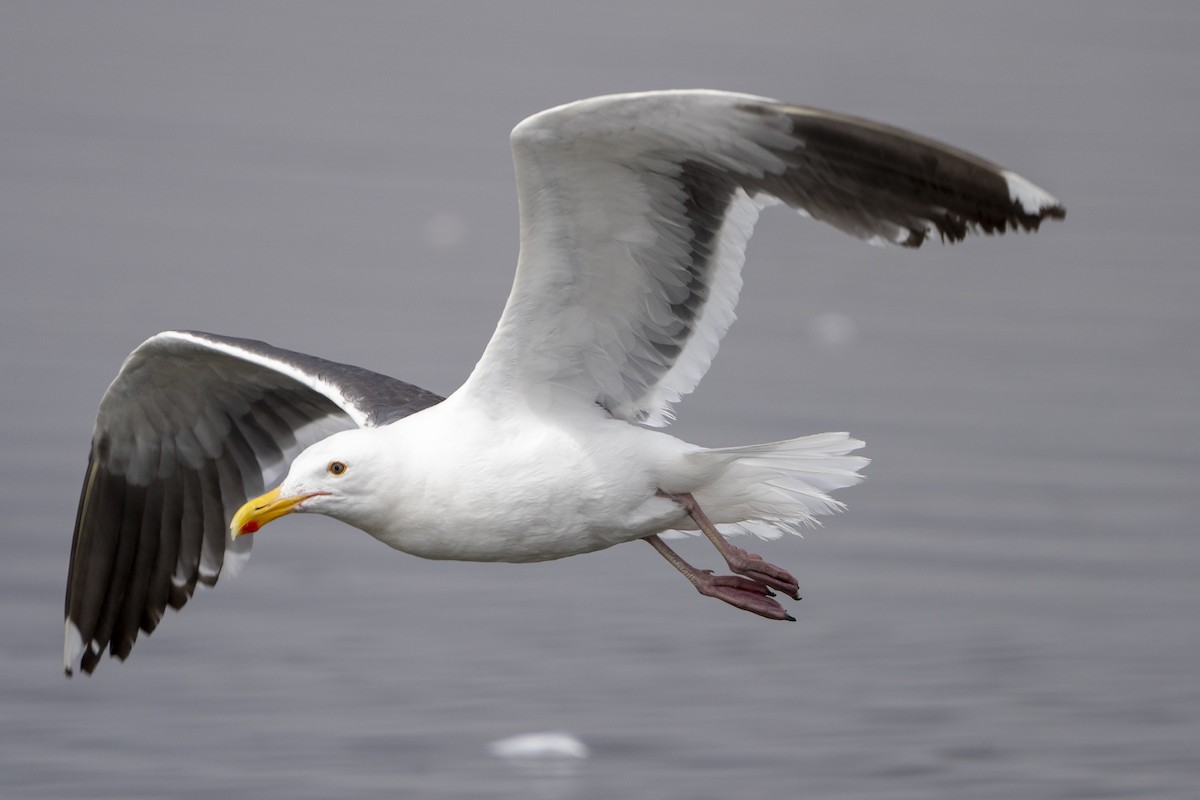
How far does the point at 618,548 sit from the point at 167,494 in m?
4.38

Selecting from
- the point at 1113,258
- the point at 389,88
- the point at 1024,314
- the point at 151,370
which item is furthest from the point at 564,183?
the point at 389,88

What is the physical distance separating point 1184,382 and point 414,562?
21.8ft

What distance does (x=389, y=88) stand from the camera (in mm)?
25922

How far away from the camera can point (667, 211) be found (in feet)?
23.1

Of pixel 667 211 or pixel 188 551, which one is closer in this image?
pixel 667 211

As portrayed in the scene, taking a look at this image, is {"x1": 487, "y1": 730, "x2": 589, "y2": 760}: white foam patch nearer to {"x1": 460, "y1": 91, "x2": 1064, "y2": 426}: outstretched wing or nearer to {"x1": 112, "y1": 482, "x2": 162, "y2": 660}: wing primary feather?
{"x1": 112, "y1": 482, "x2": 162, "y2": 660}: wing primary feather

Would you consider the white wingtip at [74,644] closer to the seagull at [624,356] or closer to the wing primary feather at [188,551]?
the wing primary feather at [188,551]

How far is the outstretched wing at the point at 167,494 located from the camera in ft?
29.5

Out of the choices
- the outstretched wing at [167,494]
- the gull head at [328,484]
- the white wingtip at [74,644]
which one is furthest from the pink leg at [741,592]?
the white wingtip at [74,644]

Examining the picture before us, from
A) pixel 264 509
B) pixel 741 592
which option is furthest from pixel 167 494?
pixel 741 592

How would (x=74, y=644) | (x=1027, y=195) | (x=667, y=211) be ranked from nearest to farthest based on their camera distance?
(x=1027, y=195), (x=667, y=211), (x=74, y=644)

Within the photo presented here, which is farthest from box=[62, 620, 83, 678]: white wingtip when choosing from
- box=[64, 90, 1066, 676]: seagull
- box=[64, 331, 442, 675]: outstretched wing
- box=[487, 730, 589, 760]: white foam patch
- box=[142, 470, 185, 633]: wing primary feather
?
box=[487, 730, 589, 760]: white foam patch

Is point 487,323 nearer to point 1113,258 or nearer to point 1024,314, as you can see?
point 1024,314

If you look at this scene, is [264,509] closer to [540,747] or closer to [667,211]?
[667,211]
